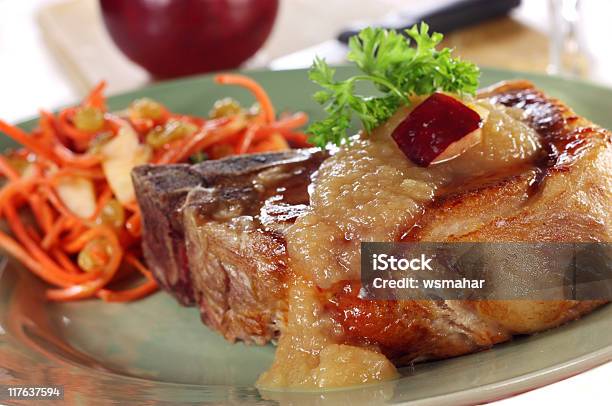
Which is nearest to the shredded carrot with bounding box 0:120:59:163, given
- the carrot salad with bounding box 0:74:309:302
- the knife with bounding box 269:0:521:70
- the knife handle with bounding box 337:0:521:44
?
the carrot salad with bounding box 0:74:309:302

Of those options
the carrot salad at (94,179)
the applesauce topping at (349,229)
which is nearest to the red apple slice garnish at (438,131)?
the applesauce topping at (349,229)

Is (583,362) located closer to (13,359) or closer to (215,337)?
(215,337)

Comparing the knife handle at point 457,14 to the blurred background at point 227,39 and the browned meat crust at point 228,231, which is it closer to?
the blurred background at point 227,39

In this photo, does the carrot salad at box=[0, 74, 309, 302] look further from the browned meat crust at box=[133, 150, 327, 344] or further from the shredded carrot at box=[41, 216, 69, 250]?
the browned meat crust at box=[133, 150, 327, 344]

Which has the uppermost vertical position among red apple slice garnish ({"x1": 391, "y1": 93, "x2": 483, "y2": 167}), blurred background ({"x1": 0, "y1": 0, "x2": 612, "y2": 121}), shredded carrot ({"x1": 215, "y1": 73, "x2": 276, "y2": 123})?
red apple slice garnish ({"x1": 391, "y1": 93, "x2": 483, "y2": 167})

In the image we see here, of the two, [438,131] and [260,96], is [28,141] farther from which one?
[438,131]

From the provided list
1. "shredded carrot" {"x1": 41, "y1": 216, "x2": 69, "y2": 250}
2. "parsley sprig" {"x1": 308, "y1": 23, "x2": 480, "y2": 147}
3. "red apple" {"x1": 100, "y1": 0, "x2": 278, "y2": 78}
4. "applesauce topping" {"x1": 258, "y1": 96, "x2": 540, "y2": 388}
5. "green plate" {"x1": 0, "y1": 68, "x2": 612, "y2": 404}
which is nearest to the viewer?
"green plate" {"x1": 0, "y1": 68, "x2": 612, "y2": 404}

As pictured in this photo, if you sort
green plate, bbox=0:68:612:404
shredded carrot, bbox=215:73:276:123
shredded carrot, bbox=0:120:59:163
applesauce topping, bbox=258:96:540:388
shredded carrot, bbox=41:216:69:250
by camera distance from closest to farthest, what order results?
green plate, bbox=0:68:612:404 → applesauce topping, bbox=258:96:540:388 → shredded carrot, bbox=41:216:69:250 → shredded carrot, bbox=0:120:59:163 → shredded carrot, bbox=215:73:276:123

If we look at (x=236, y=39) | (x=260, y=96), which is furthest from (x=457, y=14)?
(x=260, y=96)
